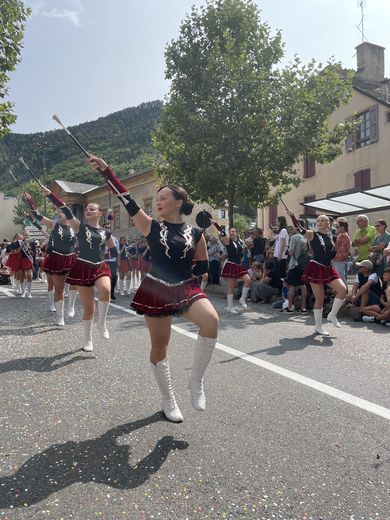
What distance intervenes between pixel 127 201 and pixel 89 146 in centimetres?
11239

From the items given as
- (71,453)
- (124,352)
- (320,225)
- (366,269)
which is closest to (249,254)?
(366,269)

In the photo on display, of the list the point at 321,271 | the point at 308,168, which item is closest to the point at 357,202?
the point at 321,271

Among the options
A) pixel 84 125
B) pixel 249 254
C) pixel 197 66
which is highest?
pixel 84 125

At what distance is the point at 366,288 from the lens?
9234mm

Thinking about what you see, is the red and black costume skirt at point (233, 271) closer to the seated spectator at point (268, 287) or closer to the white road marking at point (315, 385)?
the seated spectator at point (268, 287)

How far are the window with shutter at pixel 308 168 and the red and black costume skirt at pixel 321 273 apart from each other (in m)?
22.3

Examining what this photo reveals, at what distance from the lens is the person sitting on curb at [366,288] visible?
9.30m

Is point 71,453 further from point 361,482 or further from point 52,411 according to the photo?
point 361,482

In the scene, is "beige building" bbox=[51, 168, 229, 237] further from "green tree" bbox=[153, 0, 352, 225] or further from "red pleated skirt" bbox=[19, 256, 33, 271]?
"red pleated skirt" bbox=[19, 256, 33, 271]

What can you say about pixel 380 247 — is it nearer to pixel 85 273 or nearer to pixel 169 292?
pixel 85 273

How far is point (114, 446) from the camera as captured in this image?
304cm

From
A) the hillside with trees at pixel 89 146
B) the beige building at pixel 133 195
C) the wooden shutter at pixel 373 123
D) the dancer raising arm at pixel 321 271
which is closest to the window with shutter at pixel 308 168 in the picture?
the wooden shutter at pixel 373 123

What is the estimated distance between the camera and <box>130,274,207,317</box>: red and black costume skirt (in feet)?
11.2

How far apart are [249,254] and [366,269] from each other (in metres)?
5.02
